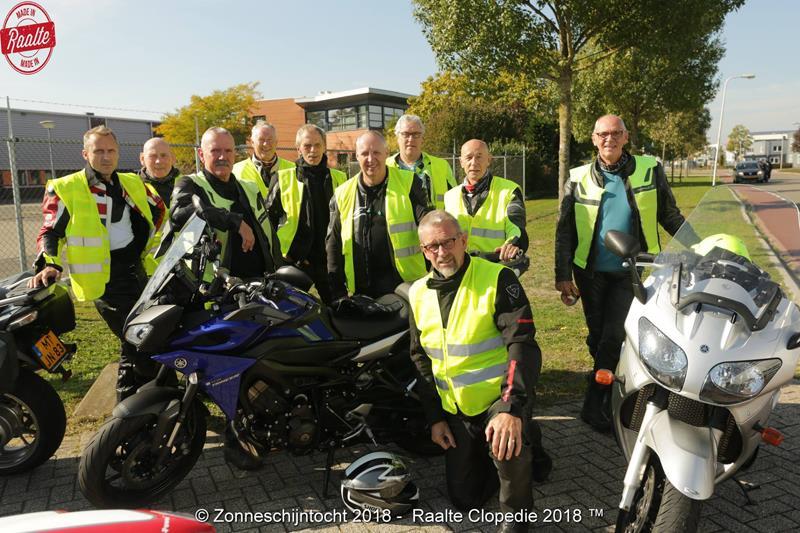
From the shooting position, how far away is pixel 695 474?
2072 millimetres

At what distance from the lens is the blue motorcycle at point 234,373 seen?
276cm

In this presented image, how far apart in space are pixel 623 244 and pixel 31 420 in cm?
329

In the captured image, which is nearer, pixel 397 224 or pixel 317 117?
pixel 397 224

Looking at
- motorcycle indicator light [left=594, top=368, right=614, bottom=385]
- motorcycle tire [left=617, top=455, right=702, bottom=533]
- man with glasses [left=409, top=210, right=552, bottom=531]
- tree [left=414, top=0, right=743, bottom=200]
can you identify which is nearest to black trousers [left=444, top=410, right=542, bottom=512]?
man with glasses [left=409, top=210, right=552, bottom=531]

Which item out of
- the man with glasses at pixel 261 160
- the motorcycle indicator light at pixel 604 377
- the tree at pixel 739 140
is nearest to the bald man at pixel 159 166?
the man with glasses at pixel 261 160

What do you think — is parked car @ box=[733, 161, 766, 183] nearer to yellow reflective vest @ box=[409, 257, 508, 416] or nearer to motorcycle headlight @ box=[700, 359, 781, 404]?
yellow reflective vest @ box=[409, 257, 508, 416]

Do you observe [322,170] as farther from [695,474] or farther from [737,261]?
[695,474]

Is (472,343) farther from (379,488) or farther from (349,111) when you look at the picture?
(349,111)

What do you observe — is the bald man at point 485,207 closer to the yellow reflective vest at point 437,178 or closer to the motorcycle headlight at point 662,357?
the yellow reflective vest at point 437,178

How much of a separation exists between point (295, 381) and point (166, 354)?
625 mm

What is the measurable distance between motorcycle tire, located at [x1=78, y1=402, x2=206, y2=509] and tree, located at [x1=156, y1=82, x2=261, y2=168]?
36.5 meters

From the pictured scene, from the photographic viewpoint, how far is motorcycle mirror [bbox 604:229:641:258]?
2.74 meters

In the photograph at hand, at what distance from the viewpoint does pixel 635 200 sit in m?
3.79

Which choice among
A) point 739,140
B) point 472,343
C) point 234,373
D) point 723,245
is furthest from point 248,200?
point 739,140
